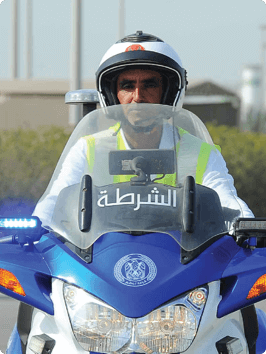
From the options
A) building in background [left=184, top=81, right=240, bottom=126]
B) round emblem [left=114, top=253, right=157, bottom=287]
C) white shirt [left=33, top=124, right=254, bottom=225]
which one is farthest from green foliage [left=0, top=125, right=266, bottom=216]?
building in background [left=184, top=81, right=240, bottom=126]

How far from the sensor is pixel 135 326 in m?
2.29

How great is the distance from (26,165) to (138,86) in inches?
256

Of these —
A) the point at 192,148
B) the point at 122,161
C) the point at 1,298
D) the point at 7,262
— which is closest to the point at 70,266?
the point at 7,262

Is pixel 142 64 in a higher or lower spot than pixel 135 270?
higher

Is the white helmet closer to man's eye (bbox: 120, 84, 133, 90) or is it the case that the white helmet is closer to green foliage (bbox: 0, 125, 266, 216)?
man's eye (bbox: 120, 84, 133, 90)

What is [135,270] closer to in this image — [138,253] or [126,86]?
[138,253]

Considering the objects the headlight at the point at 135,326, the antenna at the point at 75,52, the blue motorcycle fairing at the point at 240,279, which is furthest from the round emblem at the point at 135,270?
the antenna at the point at 75,52

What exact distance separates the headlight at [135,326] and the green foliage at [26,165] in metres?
7.48

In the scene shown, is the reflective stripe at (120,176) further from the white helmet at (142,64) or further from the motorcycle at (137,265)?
the white helmet at (142,64)

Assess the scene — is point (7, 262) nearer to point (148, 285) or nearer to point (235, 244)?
point (148, 285)

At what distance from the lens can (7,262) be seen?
8.16 feet

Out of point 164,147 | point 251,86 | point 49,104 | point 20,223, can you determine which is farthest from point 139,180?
point 251,86

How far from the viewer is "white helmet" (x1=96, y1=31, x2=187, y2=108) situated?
12.3 ft

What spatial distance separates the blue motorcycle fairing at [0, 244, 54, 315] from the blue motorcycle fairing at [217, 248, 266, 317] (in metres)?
0.61
